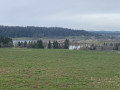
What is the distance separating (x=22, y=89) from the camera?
10.4 m

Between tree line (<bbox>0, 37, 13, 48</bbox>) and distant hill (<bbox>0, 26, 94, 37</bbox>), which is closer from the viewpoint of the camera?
tree line (<bbox>0, 37, 13, 48</bbox>)

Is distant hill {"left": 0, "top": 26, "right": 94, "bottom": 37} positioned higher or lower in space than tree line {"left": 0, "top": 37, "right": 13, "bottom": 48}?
higher

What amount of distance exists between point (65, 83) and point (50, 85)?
1096 millimetres

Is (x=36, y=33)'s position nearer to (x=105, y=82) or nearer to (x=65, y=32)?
(x=65, y=32)

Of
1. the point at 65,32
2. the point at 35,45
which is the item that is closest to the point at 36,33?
the point at 65,32

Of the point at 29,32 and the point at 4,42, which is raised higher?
the point at 29,32

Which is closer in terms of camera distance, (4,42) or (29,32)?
(4,42)

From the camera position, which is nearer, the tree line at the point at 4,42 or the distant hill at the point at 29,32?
the tree line at the point at 4,42

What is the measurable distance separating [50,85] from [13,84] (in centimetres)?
219

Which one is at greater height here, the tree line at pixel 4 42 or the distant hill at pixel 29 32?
the distant hill at pixel 29 32

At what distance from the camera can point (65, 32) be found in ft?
615

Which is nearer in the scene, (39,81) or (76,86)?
(76,86)

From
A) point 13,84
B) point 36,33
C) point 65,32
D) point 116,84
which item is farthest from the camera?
point 65,32

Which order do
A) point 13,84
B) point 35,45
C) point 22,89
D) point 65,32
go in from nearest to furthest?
point 22,89 → point 13,84 → point 35,45 → point 65,32
